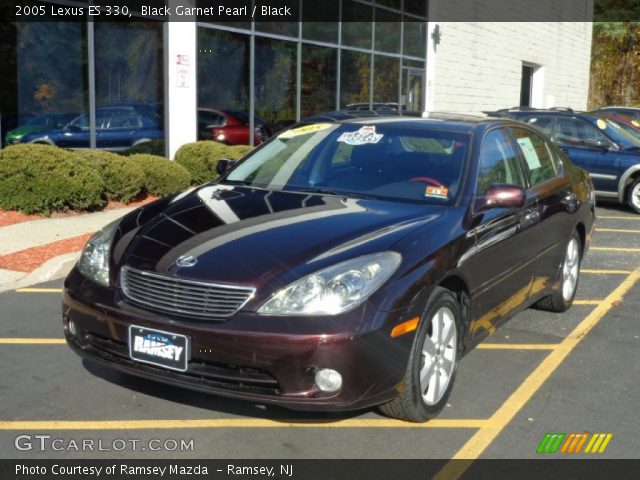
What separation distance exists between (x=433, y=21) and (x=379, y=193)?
1777 centimetres

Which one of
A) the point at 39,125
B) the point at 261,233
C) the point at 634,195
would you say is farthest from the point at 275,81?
the point at 261,233

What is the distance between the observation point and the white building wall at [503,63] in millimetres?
22375

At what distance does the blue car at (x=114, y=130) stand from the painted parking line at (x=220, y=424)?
8.11 m

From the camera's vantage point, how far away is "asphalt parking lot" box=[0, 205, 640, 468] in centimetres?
383

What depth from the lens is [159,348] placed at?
374 centimetres

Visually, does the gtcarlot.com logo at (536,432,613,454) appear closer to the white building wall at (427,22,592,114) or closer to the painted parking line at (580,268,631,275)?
the painted parking line at (580,268,631,275)

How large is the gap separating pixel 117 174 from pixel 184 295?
7.47 metres

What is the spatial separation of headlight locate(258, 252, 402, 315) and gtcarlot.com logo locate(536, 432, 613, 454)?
46.6 inches

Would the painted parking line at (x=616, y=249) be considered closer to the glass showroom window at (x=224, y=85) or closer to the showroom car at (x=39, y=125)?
the glass showroom window at (x=224, y=85)

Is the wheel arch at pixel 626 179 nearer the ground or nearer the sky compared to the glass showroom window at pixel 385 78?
nearer the ground

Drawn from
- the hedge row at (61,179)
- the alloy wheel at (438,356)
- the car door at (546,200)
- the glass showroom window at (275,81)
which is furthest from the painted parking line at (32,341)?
the glass showroom window at (275,81)

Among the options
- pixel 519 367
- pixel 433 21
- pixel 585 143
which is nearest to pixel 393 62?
pixel 433 21

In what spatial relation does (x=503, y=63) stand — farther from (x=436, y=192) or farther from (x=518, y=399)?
(x=518, y=399)

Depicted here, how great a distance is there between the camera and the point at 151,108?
43.5ft
